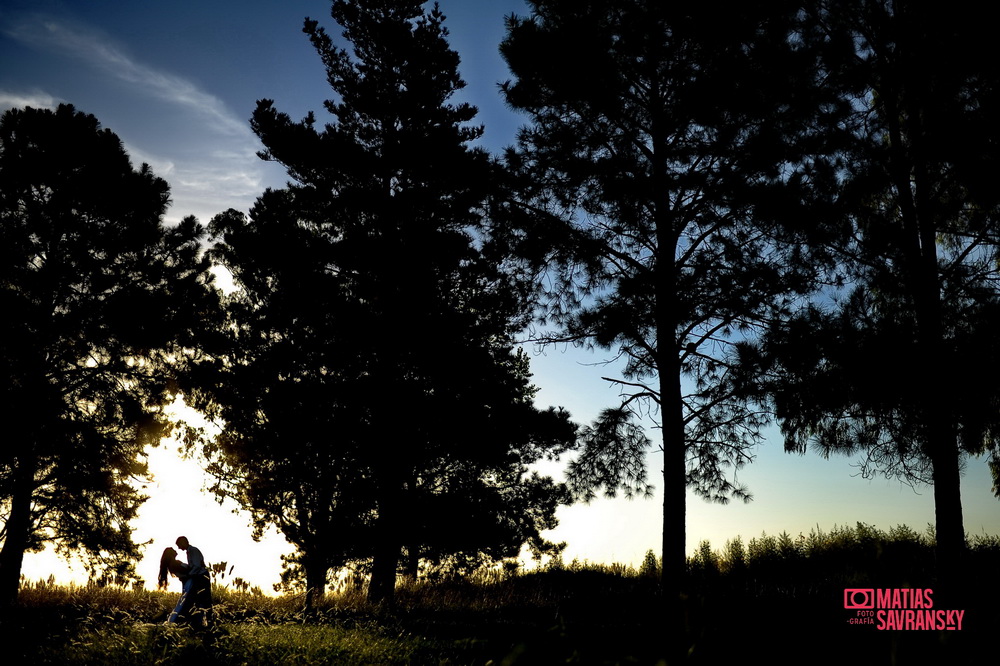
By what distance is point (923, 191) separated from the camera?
9.34 meters

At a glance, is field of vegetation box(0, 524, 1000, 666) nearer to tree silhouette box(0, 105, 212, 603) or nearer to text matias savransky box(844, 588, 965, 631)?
text matias savransky box(844, 588, 965, 631)

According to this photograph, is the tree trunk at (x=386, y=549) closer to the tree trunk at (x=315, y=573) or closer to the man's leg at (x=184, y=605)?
the tree trunk at (x=315, y=573)

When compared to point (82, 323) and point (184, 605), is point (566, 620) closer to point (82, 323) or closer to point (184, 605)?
point (184, 605)

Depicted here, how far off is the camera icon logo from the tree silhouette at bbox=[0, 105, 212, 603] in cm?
1371

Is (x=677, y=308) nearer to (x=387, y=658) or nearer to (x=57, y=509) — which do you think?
(x=387, y=658)

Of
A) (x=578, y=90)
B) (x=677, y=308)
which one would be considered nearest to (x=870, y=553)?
(x=677, y=308)

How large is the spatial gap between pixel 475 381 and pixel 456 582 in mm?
4697

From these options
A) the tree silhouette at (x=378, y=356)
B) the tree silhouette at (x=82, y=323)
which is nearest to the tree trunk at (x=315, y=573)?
the tree silhouette at (x=378, y=356)

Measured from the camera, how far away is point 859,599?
812 centimetres

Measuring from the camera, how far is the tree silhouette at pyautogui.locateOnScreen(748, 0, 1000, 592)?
8.24m

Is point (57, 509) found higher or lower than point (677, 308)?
lower

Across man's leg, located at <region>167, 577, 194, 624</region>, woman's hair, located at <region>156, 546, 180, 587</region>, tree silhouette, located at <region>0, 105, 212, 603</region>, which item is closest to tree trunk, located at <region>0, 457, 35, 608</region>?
→ tree silhouette, located at <region>0, 105, 212, 603</region>

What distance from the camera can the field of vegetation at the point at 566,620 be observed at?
5.60 meters

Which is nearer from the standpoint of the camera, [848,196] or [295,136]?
[848,196]
